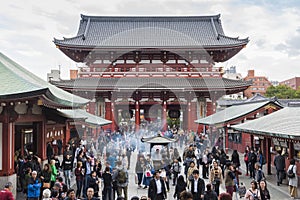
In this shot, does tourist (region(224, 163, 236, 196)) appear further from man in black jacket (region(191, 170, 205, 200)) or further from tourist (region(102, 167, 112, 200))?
tourist (region(102, 167, 112, 200))

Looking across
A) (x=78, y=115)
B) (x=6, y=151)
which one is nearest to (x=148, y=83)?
(x=78, y=115)

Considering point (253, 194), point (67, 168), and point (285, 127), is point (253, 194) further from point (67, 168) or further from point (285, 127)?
point (67, 168)

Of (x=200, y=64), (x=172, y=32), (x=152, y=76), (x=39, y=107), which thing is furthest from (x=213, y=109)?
(x=39, y=107)

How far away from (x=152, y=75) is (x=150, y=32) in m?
8.27

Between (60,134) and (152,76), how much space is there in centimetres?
1298

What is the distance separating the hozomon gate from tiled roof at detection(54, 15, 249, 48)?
12cm

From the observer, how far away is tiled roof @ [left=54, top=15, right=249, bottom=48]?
35.4 metres

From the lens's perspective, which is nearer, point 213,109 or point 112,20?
point 213,109

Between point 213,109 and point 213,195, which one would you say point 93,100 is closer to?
point 213,109

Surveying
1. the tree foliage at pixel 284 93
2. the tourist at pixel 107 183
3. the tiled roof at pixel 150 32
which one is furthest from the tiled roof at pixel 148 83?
the tree foliage at pixel 284 93

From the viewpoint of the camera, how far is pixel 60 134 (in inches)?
931

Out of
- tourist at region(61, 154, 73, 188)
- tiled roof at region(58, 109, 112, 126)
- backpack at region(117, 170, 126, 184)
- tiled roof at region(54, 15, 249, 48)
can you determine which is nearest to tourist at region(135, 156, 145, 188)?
backpack at region(117, 170, 126, 184)

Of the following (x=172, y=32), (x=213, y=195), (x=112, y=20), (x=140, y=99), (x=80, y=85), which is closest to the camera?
(x=213, y=195)

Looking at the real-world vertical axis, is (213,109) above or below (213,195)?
above
